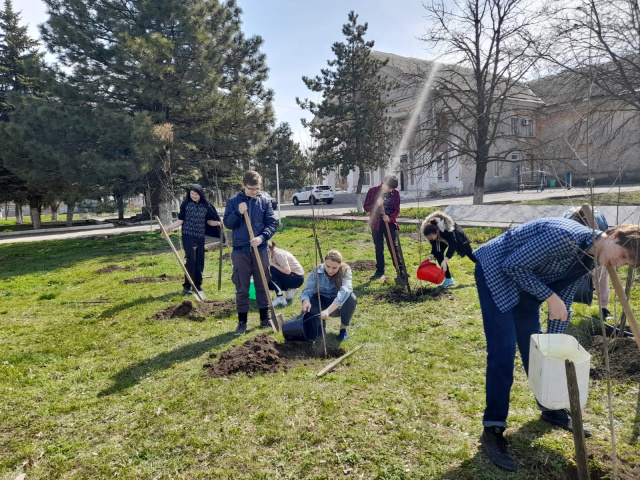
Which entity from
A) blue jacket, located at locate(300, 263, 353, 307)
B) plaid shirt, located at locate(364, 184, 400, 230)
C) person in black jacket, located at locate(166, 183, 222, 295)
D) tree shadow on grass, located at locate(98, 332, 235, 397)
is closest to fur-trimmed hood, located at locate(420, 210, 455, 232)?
plaid shirt, located at locate(364, 184, 400, 230)

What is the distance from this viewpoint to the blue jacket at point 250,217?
5.04 metres

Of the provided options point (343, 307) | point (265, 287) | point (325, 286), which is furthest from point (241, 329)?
point (343, 307)

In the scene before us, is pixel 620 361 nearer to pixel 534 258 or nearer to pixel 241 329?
pixel 534 258

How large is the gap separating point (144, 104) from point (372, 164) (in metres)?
10.3

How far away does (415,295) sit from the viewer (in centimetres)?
648

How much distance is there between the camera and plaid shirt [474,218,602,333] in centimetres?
244

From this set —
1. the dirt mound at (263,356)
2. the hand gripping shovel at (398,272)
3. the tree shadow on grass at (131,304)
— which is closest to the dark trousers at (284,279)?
the hand gripping shovel at (398,272)

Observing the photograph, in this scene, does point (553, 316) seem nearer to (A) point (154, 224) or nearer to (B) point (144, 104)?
(B) point (144, 104)

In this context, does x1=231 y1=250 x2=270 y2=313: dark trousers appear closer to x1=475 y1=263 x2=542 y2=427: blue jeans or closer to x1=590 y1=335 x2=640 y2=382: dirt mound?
x1=475 y1=263 x2=542 y2=427: blue jeans

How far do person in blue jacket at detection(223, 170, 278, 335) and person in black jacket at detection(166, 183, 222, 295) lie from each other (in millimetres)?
1972

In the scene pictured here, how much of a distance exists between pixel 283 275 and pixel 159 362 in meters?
2.40

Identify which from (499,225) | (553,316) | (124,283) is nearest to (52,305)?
(124,283)

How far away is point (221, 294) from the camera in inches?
293

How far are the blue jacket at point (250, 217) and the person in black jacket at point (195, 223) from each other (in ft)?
6.56
